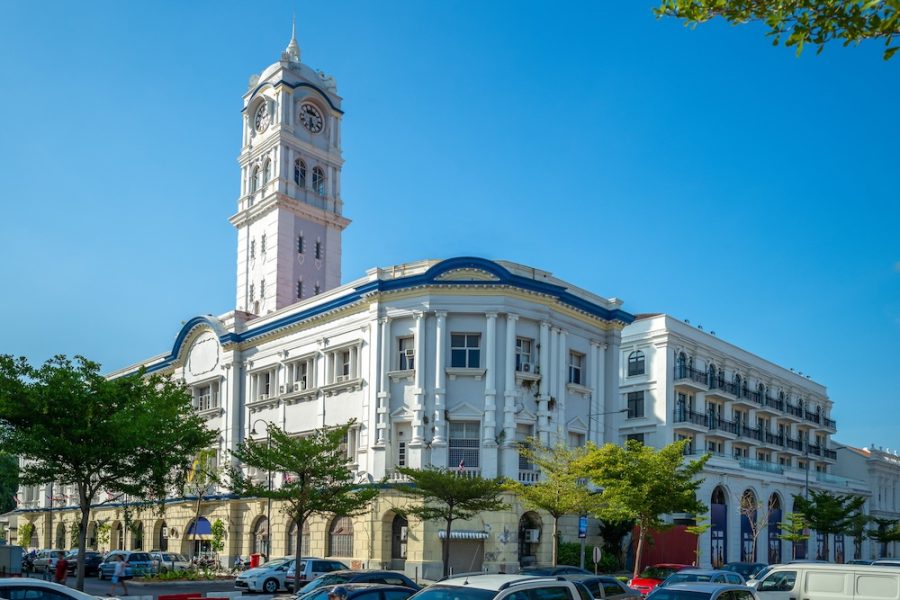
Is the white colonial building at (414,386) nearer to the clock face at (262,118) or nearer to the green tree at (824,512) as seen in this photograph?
the clock face at (262,118)

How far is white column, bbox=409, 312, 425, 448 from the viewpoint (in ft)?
146

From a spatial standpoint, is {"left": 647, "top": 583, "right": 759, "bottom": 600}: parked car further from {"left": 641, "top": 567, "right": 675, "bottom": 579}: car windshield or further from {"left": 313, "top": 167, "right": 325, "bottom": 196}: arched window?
{"left": 313, "top": 167, "right": 325, "bottom": 196}: arched window

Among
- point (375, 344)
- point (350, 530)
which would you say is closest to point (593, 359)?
point (375, 344)

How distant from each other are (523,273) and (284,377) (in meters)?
15.0

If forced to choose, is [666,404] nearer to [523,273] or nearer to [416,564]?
[523,273]

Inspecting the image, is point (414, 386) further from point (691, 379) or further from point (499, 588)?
point (499, 588)

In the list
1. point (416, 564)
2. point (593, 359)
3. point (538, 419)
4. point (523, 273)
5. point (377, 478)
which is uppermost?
point (523, 273)

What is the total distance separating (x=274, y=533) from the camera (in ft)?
167

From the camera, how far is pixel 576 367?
4928cm

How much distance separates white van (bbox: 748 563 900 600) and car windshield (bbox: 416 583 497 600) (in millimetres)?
9777

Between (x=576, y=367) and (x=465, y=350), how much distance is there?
22.5 ft

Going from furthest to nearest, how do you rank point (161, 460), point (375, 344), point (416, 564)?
point (375, 344) < point (416, 564) < point (161, 460)

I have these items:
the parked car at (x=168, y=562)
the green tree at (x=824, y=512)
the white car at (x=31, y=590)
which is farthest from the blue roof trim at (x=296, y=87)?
the white car at (x=31, y=590)

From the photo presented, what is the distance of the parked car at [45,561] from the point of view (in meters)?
47.2
